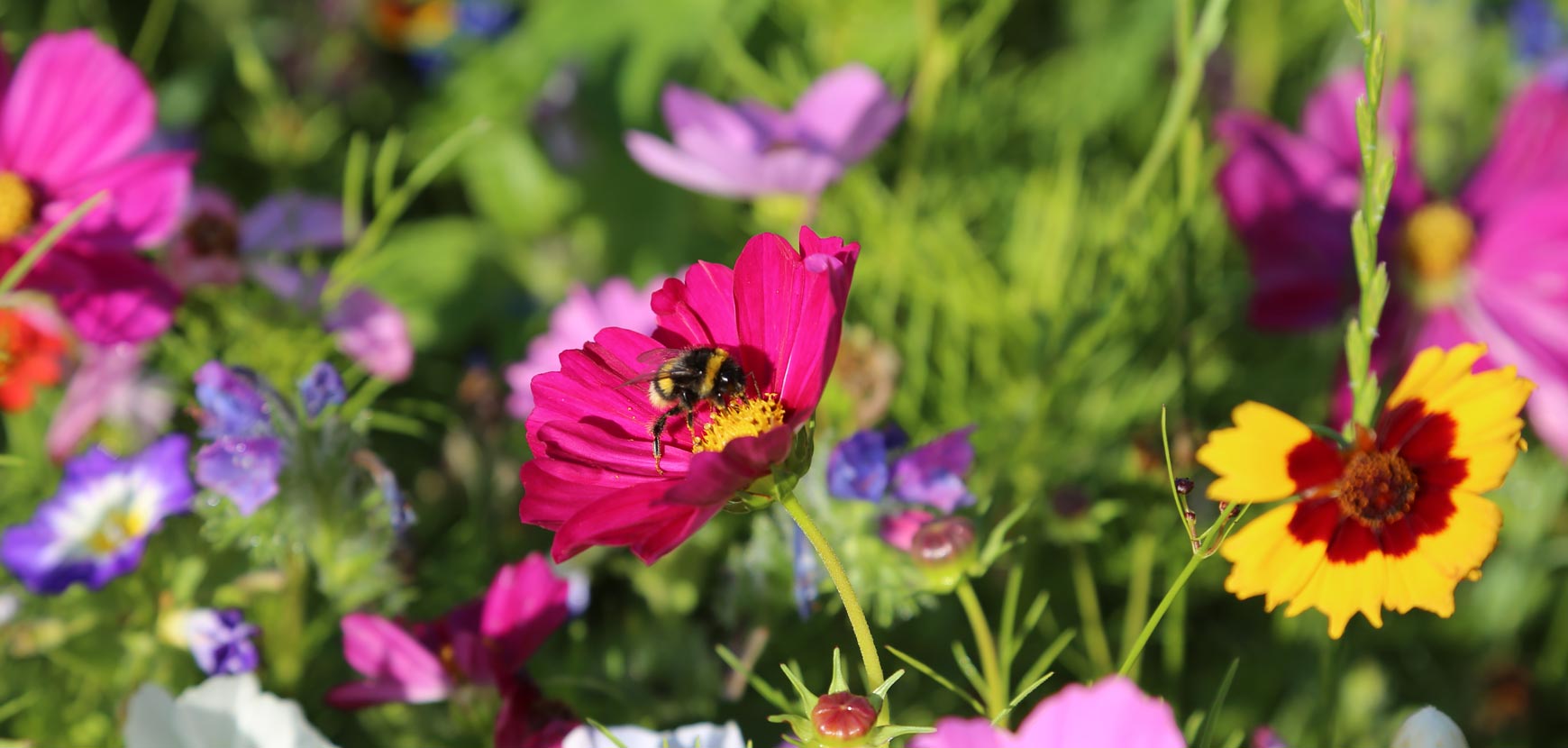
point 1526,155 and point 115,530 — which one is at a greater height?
point 1526,155

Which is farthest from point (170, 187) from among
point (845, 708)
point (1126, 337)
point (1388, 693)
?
point (1388, 693)

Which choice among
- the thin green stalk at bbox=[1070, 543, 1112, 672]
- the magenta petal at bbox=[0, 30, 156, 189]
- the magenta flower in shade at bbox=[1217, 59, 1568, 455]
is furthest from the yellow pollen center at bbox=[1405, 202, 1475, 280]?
the magenta petal at bbox=[0, 30, 156, 189]

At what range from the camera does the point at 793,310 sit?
1.55 ft

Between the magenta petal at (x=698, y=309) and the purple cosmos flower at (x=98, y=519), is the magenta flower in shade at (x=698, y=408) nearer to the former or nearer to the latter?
the magenta petal at (x=698, y=309)

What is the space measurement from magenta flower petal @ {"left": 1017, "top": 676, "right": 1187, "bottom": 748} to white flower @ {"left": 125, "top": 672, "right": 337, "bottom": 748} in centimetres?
28

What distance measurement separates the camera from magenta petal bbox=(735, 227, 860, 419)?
16.4 inches

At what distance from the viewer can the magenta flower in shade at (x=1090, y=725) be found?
359 mm

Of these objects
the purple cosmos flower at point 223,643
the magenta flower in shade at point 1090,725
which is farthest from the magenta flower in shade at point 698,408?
the purple cosmos flower at point 223,643

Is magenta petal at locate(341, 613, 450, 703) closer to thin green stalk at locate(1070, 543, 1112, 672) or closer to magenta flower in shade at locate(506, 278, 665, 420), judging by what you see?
magenta flower in shade at locate(506, 278, 665, 420)

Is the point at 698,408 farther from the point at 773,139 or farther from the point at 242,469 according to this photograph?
the point at 773,139

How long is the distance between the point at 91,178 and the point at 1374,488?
0.65m

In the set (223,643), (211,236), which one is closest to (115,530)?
(223,643)

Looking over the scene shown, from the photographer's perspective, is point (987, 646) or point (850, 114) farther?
point (850, 114)

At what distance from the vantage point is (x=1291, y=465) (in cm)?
44
